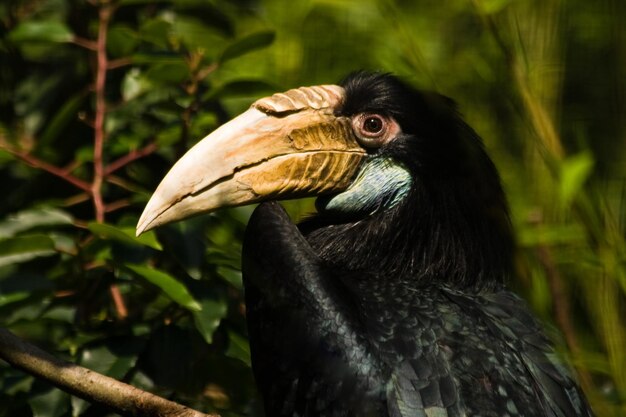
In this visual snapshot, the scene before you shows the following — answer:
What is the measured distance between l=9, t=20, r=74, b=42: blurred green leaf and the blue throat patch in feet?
3.03

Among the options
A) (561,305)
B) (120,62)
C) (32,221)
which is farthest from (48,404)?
(561,305)

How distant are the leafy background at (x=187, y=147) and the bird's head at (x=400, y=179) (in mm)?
194

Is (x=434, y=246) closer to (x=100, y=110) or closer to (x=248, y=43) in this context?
(x=248, y=43)

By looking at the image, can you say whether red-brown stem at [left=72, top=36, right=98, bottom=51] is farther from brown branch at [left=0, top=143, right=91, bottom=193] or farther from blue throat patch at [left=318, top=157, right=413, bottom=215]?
blue throat patch at [left=318, top=157, right=413, bottom=215]

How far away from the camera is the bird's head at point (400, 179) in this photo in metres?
3.47

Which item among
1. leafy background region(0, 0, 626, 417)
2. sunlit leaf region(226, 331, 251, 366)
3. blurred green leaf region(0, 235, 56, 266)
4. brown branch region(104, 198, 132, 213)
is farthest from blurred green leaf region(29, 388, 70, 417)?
brown branch region(104, 198, 132, 213)

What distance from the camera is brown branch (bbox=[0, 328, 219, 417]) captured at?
8.89 feet

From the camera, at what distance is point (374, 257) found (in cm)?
353

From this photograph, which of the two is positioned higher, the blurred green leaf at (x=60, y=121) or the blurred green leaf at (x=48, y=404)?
the blurred green leaf at (x=60, y=121)

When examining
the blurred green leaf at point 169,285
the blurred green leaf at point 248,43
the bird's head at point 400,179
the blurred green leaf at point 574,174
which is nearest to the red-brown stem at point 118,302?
the blurred green leaf at point 169,285

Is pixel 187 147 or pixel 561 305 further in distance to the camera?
pixel 561 305

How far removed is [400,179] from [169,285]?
0.77 metres

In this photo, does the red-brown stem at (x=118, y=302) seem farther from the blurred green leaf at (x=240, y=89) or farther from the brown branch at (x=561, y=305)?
the brown branch at (x=561, y=305)

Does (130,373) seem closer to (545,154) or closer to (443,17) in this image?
(545,154)
